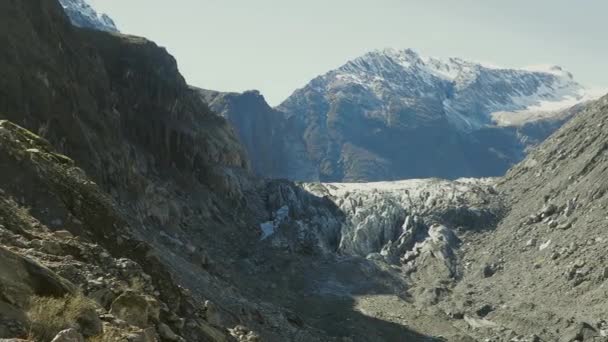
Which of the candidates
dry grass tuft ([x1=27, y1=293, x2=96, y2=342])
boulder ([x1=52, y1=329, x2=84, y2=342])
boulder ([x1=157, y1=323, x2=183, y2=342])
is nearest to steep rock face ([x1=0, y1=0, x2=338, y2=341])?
boulder ([x1=157, y1=323, x2=183, y2=342])

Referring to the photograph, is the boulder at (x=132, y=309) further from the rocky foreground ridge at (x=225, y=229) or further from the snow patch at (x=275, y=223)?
the snow patch at (x=275, y=223)

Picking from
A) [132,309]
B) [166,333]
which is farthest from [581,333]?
[132,309]

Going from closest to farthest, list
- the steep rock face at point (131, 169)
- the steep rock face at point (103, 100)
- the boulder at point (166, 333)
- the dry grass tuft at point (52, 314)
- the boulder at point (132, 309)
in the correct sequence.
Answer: the dry grass tuft at point (52, 314)
the boulder at point (132, 309)
the boulder at point (166, 333)
the steep rock face at point (131, 169)
the steep rock face at point (103, 100)

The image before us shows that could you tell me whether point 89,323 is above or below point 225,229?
Answer: above

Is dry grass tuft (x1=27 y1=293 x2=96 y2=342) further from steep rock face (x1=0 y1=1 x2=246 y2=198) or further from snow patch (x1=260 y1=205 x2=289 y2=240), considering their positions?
snow patch (x1=260 y1=205 x2=289 y2=240)

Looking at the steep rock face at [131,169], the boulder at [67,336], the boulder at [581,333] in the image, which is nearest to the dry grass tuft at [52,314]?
the boulder at [67,336]

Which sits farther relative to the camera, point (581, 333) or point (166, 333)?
point (581, 333)

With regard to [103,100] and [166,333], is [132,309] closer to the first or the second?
[166,333]

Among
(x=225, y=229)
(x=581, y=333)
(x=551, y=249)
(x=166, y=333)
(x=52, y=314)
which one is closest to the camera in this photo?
(x=52, y=314)
